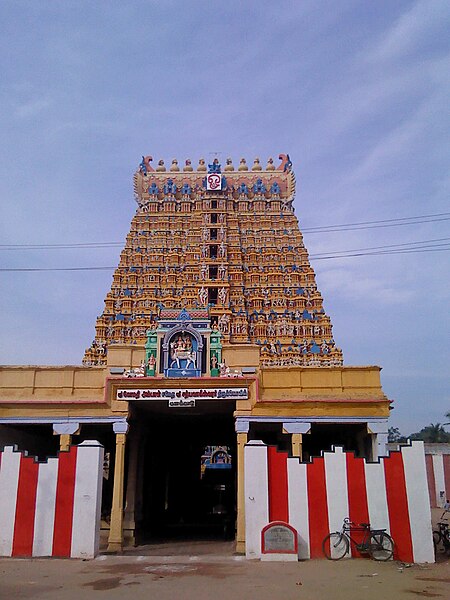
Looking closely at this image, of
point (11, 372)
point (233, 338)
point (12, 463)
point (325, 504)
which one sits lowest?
point (325, 504)

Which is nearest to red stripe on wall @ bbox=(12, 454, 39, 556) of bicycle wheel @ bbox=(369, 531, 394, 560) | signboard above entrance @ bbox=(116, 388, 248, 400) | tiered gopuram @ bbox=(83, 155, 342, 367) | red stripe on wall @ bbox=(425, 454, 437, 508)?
signboard above entrance @ bbox=(116, 388, 248, 400)

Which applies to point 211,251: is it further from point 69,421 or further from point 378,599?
point 378,599

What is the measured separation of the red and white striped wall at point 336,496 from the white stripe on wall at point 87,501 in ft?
11.9

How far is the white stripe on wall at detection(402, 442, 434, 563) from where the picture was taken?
13133mm

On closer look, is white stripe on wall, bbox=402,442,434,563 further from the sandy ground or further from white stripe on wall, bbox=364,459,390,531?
white stripe on wall, bbox=364,459,390,531

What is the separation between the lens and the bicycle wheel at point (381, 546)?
513 inches

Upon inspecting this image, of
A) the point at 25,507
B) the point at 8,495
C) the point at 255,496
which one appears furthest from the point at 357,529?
the point at 8,495

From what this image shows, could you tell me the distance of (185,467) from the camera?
99.9 ft

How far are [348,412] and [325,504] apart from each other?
11.6 ft

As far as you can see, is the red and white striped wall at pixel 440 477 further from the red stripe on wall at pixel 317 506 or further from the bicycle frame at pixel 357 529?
the red stripe on wall at pixel 317 506

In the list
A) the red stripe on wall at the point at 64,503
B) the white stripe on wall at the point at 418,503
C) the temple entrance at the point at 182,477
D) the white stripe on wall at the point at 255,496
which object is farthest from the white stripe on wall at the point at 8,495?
the white stripe on wall at the point at 418,503

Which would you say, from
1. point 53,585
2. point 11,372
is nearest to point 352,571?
point 53,585

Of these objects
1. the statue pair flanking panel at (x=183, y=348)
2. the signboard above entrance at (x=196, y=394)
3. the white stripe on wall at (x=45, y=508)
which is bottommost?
the white stripe on wall at (x=45, y=508)

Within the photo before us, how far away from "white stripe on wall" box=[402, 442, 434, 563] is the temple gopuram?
213cm
